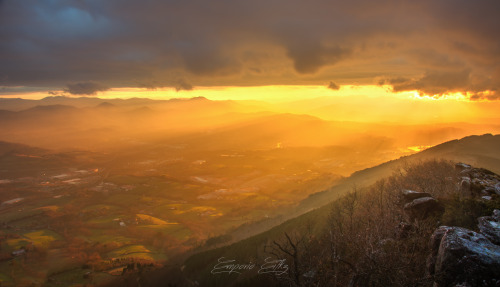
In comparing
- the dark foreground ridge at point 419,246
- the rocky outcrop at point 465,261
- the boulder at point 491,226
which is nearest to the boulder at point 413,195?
the dark foreground ridge at point 419,246

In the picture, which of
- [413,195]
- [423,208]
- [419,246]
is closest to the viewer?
[419,246]

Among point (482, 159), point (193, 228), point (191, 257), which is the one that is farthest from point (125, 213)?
point (482, 159)

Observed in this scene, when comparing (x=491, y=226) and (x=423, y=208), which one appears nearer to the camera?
(x=491, y=226)

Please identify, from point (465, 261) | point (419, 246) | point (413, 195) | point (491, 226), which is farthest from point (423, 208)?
point (465, 261)

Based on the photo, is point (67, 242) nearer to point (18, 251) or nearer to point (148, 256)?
point (18, 251)

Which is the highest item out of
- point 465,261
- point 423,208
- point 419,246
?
point 465,261

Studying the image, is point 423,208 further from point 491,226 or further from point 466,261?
point 466,261

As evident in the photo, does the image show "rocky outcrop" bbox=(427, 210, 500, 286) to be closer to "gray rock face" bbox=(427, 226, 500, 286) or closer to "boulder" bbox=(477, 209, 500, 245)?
"gray rock face" bbox=(427, 226, 500, 286)

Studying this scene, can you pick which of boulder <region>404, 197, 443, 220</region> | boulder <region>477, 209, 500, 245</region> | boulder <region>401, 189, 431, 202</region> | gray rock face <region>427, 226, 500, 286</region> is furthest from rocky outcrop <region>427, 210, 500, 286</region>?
boulder <region>401, 189, 431, 202</region>
